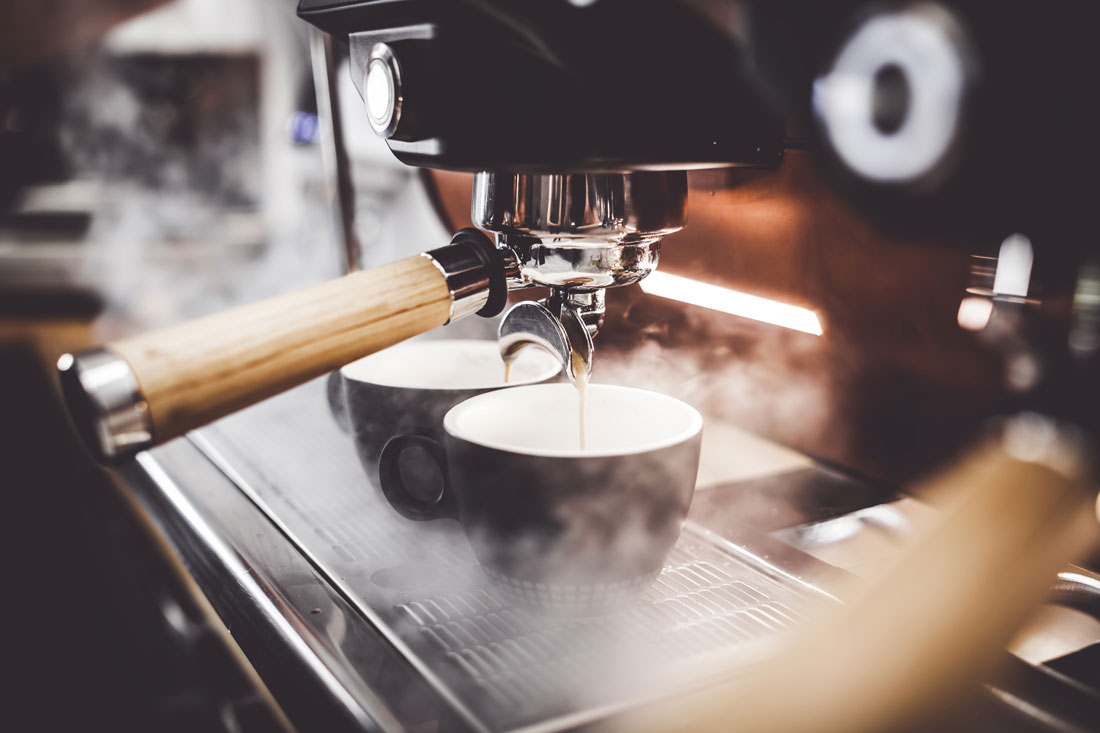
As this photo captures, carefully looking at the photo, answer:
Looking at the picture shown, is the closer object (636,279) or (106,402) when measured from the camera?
(106,402)

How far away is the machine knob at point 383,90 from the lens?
0.37m

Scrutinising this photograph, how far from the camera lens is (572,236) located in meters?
0.41

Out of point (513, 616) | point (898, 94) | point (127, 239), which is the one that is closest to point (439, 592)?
point (513, 616)

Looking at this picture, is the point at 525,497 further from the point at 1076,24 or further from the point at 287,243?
the point at 287,243

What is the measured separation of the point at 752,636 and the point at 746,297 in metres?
0.31

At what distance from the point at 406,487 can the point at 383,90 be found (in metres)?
0.20

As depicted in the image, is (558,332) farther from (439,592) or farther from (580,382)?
(439,592)

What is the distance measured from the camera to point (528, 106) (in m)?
0.36

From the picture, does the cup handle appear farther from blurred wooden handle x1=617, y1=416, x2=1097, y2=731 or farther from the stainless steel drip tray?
blurred wooden handle x1=617, y1=416, x2=1097, y2=731

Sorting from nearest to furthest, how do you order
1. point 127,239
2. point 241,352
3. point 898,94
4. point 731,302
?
point 898,94 < point 241,352 < point 731,302 < point 127,239

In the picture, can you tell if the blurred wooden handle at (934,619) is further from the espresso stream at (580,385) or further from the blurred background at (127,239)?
the blurred background at (127,239)

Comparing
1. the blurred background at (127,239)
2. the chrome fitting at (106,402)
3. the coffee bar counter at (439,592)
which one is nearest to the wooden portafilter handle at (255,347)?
the chrome fitting at (106,402)

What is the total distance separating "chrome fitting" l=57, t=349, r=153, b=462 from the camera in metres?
0.31

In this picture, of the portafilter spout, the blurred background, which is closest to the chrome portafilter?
the portafilter spout
